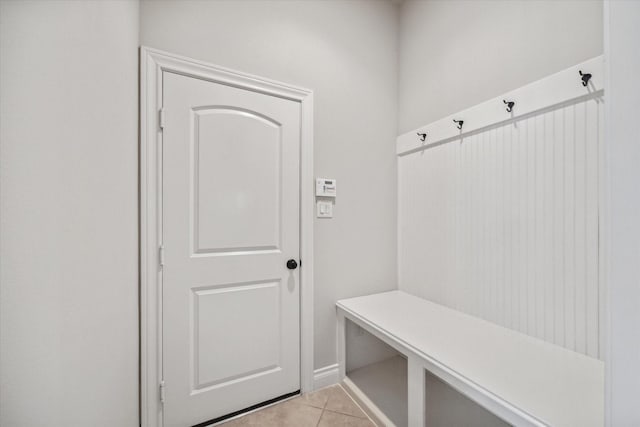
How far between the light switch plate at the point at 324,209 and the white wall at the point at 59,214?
1.15 meters

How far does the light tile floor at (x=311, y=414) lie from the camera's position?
4.85 ft

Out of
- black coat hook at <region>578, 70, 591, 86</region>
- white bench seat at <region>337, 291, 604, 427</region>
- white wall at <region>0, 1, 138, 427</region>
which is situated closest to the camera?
white wall at <region>0, 1, 138, 427</region>

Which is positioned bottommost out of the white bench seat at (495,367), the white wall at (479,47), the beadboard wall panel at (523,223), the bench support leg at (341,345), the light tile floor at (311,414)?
the light tile floor at (311,414)

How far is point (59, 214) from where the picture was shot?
0.64 m

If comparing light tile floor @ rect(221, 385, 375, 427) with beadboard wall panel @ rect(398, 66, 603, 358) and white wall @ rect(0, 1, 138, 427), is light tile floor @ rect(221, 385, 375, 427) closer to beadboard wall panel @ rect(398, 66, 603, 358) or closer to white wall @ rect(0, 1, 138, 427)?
white wall @ rect(0, 1, 138, 427)

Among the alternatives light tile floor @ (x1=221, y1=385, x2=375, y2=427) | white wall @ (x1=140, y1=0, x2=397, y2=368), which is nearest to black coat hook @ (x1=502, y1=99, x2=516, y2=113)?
white wall @ (x1=140, y1=0, x2=397, y2=368)

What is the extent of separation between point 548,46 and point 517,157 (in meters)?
0.56

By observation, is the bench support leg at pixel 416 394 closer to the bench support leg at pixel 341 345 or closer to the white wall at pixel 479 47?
the bench support leg at pixel 341 345

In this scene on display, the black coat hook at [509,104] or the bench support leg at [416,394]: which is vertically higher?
the black coat hook at [509,104]

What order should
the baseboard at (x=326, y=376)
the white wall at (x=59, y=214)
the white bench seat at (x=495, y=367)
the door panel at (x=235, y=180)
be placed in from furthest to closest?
1. the baseboard at (x=326, y=376)
2. the door panel at (x=235, y=180)
3. the white bench seat at (x=495, y=367)
4. the white wall at (x=59, y=214)

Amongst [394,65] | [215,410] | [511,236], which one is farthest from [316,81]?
[215,410]

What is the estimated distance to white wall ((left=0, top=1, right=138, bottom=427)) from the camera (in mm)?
530

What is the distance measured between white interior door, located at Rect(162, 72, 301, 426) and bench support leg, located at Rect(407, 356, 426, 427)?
78 centimetres

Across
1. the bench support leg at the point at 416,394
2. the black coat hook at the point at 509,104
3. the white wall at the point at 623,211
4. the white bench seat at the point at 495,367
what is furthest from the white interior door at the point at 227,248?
the white wall at the point at 623,211
